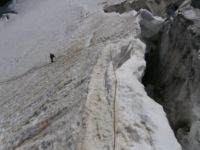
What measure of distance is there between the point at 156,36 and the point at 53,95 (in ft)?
14.7

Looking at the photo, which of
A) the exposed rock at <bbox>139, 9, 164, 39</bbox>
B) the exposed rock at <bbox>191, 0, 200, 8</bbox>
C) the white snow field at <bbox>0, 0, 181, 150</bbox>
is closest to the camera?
the white snow field at <bbox>0, 0, 181, 150</bbox>

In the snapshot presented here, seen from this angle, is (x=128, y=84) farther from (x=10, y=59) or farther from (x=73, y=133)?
(x=10, y=59)

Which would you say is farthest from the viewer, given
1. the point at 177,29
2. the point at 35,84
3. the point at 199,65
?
the point at 35,84

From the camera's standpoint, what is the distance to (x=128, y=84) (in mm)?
10109

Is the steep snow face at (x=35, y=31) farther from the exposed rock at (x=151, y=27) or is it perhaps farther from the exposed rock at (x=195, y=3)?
the exposed rock at (x=195, y=3)

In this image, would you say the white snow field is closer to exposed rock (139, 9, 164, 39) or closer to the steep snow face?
the steep snow face

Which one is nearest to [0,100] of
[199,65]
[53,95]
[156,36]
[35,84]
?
[35,84]

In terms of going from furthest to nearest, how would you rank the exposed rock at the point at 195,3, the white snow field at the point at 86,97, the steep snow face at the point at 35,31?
1. the steep snow face at the point at 35,31
2. the exposed rock at the point at 195,3
3. the white snow field at the point at 86,97

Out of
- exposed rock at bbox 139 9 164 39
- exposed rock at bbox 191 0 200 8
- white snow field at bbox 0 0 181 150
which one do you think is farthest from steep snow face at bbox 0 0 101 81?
exposed rock at bbox 191 0 200 8

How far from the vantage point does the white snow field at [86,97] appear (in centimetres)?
848

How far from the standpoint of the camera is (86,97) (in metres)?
9.91

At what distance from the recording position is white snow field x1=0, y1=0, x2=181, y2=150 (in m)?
8.48

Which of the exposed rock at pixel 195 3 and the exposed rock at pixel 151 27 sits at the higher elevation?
the exposed rock at pixel 195 3

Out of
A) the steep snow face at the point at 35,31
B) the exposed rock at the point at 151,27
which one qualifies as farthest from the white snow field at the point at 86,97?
the exposed rock at the point at 151,27
